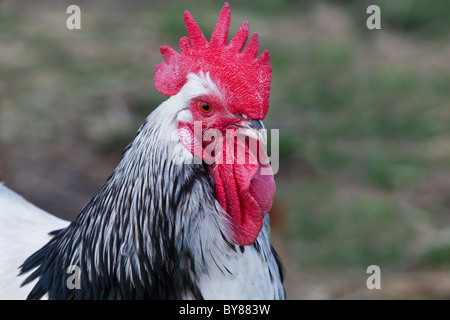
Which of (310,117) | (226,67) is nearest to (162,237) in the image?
(226,67)

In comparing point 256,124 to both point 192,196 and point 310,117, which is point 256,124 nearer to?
point 192,196

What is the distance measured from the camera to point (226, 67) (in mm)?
2188

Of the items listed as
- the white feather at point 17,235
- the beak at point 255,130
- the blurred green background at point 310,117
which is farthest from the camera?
the blurred green background at point 310,117

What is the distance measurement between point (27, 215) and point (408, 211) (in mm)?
2857

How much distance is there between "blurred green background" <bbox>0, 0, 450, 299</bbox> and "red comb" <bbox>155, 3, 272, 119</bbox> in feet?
4.97

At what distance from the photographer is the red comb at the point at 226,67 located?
2.15 metres

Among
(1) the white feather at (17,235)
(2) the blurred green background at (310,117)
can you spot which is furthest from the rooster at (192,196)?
(2) the blurred green background at (310,117)

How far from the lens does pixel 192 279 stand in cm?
219

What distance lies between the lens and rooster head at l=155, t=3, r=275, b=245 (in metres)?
2.14

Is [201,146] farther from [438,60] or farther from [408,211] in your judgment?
[438,60]

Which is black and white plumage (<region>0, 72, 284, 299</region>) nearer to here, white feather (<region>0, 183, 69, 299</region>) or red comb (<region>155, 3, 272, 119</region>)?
red comb (<region>155, 3, 272, 119</region>)

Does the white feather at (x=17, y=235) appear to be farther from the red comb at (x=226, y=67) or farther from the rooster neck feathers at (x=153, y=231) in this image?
the red comb at (x=226, y=67)

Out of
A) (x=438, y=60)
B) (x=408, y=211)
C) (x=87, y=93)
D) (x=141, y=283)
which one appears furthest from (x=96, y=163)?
(x=438, y=60)

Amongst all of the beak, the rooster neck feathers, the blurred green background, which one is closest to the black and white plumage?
the rooster neck feathers
